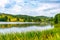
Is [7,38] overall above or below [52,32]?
above

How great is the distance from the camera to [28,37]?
24.5 ft

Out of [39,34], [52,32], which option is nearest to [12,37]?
[39,34]

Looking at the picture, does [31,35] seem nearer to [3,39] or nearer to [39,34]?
[39,34]

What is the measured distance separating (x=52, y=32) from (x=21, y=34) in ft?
9.33

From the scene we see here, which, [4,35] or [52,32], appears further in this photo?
[52,32]

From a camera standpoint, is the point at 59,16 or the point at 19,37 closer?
the point at 19,37

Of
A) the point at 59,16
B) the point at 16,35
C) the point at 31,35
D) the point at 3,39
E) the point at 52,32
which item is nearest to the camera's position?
the point at 3,39

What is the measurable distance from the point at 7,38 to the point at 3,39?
0.49ft

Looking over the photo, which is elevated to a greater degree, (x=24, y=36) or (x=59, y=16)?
(x=24, y=36)

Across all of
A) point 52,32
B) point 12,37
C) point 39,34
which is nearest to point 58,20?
point 52,32

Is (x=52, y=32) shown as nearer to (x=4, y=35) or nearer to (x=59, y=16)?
(x=4, y=35)

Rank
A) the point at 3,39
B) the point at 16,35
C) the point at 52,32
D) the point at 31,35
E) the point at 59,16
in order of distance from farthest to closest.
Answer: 1. the point at 59,16
2. the point at 52,32
3. the point at 31,35
4. the point at 16,35
5. the point at 3,39

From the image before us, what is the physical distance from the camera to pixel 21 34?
742 centimetres

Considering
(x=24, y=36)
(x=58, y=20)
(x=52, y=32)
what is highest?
(x=24, y=36)
